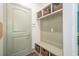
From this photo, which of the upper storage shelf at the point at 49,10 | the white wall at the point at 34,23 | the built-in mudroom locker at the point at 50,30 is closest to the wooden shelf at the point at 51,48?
the built-in mudroom locker at the point at 50,30

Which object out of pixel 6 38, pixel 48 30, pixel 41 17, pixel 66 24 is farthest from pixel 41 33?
pixel 6 38

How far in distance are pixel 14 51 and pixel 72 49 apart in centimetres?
69

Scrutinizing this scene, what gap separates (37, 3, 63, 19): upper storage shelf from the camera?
48.5 inches

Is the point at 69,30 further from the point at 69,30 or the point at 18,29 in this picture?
the point at 18,29

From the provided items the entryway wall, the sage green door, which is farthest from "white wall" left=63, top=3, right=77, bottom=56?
the sage green door

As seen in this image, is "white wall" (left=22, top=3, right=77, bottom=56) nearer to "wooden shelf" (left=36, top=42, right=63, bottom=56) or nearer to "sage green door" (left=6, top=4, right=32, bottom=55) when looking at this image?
"wooden shelf" (left=36, top=42, right=63, bottom=56)

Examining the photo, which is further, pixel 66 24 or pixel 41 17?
pixel 41 17

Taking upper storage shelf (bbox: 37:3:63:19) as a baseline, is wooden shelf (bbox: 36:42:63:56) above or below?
below

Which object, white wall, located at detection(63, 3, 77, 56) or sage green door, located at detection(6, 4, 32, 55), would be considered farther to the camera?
sage green door, located at detection(6, 4, 32, 55)

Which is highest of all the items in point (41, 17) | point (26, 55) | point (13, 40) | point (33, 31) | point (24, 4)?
point (24, 4)

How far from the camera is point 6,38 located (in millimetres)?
1290

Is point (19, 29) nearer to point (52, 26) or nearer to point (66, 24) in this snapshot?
point (52, 26)

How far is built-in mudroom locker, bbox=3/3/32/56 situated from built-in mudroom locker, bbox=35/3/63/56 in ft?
0.44

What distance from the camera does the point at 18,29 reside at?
50.8 inches
